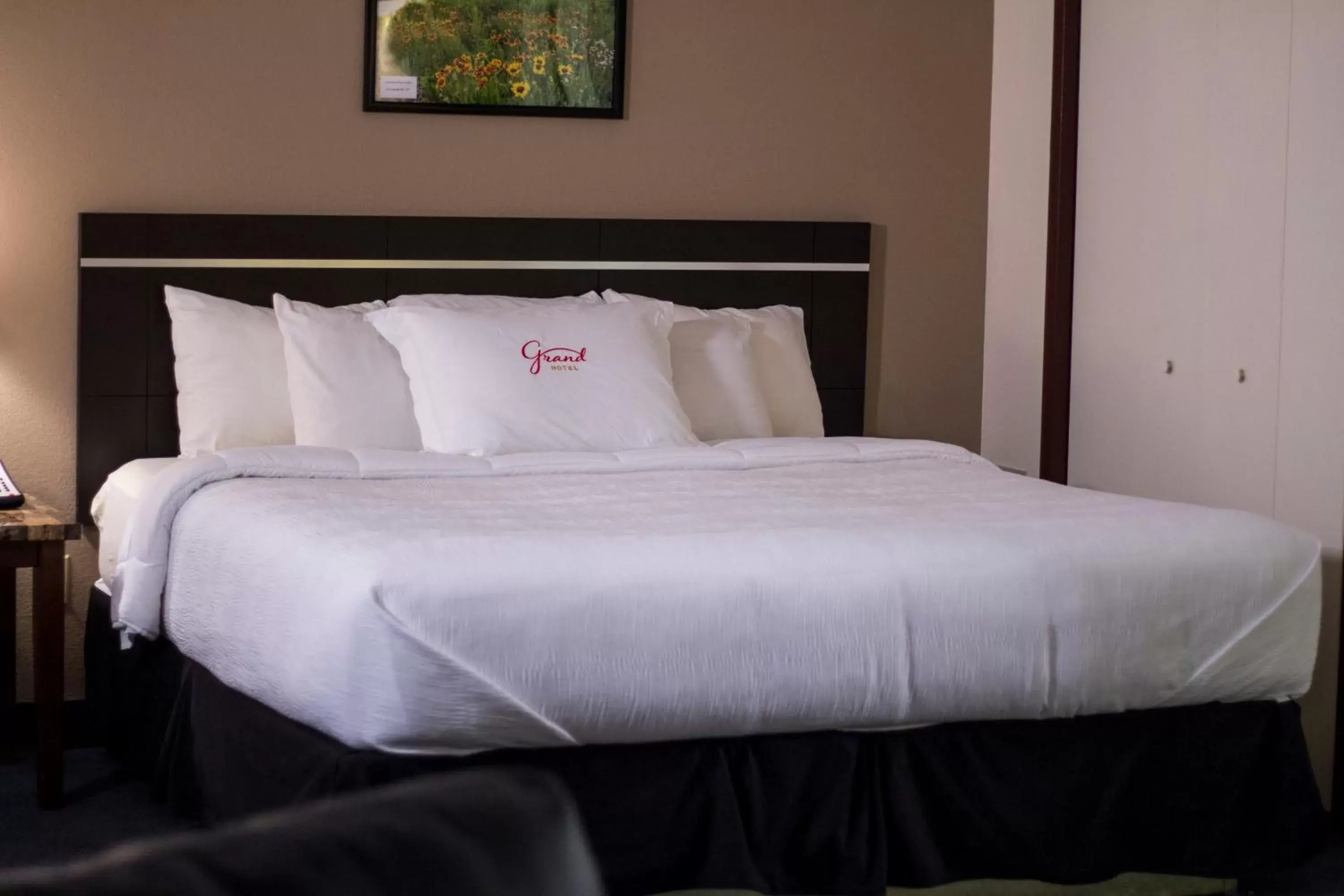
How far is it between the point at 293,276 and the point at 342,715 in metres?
1.99

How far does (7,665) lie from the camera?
3.76 meters

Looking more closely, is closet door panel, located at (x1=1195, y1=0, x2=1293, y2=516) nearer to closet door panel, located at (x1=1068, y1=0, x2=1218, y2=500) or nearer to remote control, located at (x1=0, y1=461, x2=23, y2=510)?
closet door panel, located at (x1=1068, y1=0, x2=1218, y2=500)

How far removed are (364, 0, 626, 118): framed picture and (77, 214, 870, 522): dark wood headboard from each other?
32 cm

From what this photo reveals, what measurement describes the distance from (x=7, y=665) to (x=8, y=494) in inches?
22.3

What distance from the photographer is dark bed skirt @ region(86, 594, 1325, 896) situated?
7.62 feet

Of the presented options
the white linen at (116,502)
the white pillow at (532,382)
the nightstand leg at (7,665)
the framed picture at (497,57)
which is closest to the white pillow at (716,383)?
the white pillow at (532,382)

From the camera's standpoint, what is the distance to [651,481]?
127 inches

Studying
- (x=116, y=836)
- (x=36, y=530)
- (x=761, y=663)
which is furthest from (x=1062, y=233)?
(x=116, y=836)

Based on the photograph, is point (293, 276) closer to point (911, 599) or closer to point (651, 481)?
point (651, 481)

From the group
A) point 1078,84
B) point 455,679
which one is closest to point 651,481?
point 455,679

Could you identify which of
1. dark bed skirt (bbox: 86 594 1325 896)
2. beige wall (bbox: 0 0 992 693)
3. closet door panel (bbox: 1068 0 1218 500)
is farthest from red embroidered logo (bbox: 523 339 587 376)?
closet door panel (bbox: 1068 0 1218 500)

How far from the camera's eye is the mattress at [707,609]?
A: 2199mm

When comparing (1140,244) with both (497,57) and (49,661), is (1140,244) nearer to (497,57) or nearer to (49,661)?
(497,57)

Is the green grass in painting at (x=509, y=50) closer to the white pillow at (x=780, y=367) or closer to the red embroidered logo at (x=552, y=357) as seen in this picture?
the white pillow at (x=780, y=367)
